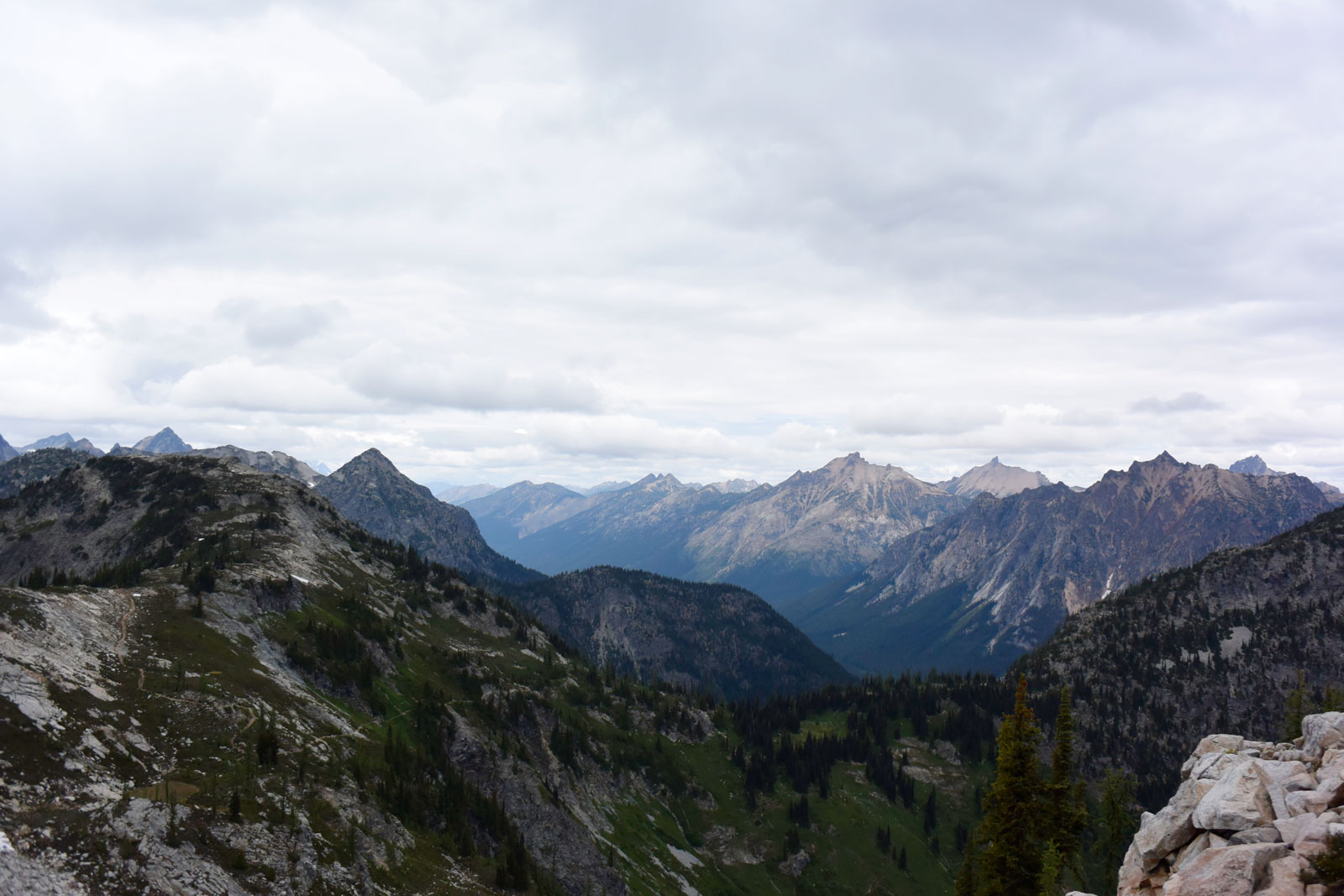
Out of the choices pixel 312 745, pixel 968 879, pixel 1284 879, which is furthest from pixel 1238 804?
pixel 312 745

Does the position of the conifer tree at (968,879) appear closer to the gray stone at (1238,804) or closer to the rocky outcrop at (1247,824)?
the rocky outcrop at (1247,824)

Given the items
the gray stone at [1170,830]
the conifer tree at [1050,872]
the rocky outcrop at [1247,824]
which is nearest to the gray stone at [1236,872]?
the rocky outcrop at [1247,824]

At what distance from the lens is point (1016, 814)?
49.9m

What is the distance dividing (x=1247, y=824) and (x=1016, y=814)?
29820 millimetres

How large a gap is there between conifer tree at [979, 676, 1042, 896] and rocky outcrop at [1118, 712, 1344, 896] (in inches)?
711

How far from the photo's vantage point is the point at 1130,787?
217ft

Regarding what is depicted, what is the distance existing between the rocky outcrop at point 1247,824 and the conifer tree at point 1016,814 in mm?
18053

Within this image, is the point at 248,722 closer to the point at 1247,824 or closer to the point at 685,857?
the point at 1247,824

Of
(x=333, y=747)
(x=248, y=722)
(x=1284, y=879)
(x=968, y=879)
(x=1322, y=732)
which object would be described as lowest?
(x=968, y=879)

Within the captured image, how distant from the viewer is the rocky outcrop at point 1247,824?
814 inches

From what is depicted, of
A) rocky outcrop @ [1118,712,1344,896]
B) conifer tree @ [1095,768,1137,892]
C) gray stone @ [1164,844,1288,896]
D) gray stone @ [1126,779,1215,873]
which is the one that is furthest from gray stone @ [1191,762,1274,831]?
conifer tree @ [1095,768,1137,892]

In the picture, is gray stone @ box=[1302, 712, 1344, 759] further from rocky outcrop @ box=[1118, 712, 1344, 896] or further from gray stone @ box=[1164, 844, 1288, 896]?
gray stone @ box=[1164, 844, 1288, 896]

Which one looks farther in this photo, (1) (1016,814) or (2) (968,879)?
(2) (968,879)

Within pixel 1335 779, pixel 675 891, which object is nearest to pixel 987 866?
A: pixel 1335 779
